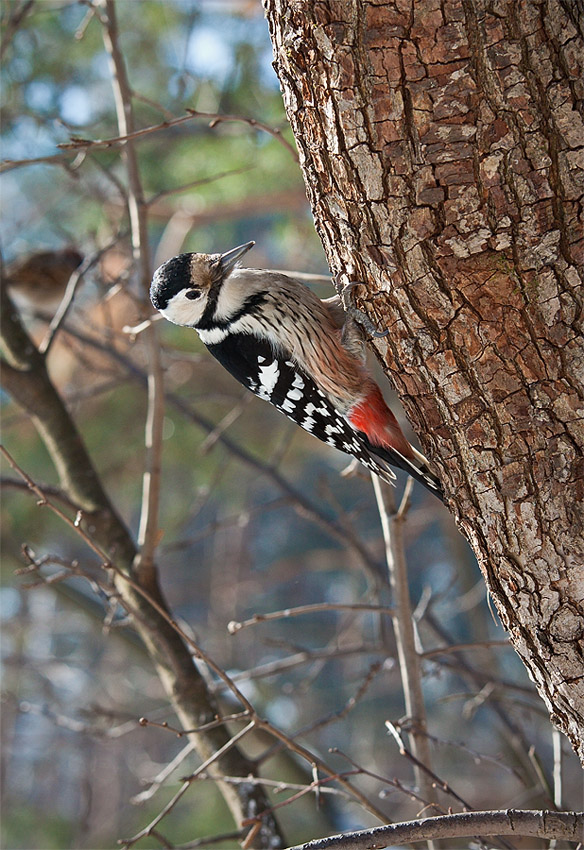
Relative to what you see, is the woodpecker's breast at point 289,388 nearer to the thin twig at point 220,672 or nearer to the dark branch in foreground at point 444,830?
the thin twig at point 220,672

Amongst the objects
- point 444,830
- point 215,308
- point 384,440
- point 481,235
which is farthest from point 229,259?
point 444,830

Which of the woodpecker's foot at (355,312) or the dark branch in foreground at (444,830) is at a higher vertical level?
the woodpecker's foot at (355,312)

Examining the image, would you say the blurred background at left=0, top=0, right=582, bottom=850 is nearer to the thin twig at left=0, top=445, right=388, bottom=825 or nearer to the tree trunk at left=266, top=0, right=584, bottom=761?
the thin twig at left=0, top=445, right=388, bottom=825

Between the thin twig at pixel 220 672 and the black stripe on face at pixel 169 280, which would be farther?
the black stripe on face at pixel 169 280

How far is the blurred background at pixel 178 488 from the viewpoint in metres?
3.38

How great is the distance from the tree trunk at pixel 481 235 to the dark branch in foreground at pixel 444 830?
0.26 metres

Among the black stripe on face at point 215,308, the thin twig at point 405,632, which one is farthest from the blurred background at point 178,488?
the black stripe on face at point 215,308

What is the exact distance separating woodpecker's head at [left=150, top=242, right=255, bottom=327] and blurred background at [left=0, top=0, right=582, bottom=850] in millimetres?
258

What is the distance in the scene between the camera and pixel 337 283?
6.97ft

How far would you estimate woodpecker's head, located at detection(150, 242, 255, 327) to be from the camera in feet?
8.51

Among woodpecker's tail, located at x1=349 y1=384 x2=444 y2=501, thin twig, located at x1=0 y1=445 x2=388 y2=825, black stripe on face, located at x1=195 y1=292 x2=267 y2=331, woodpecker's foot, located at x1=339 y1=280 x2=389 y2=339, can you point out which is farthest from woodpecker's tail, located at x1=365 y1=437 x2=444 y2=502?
thin twig, located at x1=0 y1=445 x2=388 y2=825

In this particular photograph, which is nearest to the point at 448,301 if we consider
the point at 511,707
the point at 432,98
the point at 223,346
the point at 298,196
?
the point at 432,98

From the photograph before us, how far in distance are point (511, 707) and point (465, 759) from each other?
21.5ft

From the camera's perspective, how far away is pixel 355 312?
89.4 inches
